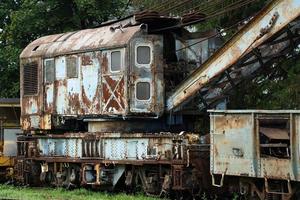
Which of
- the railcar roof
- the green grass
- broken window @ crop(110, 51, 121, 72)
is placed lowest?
the green grass

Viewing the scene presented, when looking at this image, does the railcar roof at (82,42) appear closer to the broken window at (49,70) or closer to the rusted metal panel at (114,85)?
the broken window at (49,70)

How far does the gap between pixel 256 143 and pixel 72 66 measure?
7.39 m

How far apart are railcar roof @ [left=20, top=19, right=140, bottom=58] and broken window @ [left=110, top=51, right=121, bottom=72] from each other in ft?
0.72

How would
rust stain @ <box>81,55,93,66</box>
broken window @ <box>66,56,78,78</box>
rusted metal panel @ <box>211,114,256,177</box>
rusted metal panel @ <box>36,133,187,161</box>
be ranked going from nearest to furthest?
rusted metal panel @ <box>211,114,256,177</box> → rusted metal panel @ <box>36,133,187,161</box> → rust stain @ <box>81,55,93,66</box> → broken window @ <box>66,56,78,78</box>

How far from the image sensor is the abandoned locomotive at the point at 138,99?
47.4ft

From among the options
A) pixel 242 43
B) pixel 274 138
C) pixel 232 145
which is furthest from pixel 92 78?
pixel 274 138

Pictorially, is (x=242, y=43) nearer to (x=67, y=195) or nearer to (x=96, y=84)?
(x=96, y=84)

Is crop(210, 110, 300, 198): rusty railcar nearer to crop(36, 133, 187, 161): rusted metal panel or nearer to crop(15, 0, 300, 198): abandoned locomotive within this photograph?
crop(15, 0, 300, 198): abandoned locomotive

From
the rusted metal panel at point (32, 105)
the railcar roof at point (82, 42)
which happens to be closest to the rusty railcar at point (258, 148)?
the railcar roof at point (82, 42)

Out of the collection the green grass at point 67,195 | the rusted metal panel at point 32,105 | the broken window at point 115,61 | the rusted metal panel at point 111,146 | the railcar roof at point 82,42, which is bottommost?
the green grass at point 67,195

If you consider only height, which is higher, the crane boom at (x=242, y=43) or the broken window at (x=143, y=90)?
the crane boom at (x=242, y=43)

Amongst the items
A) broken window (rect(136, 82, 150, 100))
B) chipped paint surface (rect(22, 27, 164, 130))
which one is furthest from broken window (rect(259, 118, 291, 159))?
broken window (rect(136, 82, 150, 100))

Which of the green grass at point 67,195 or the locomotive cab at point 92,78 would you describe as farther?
the locomotive cab at point 92,78

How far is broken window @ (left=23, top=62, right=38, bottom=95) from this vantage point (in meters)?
20.0
